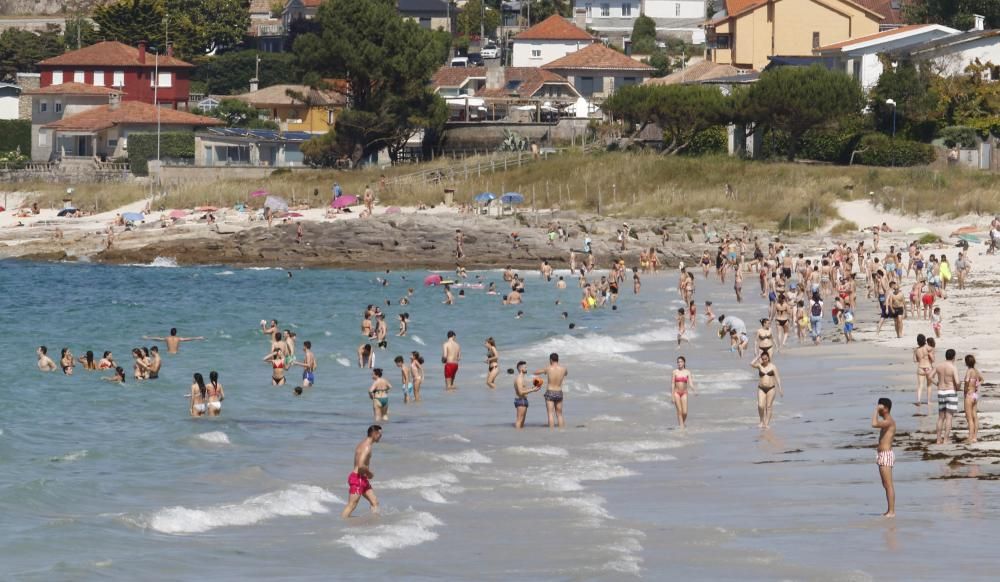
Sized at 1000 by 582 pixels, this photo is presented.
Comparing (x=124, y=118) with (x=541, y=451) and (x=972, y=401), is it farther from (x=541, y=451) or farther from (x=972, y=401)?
(x=972, y=401)

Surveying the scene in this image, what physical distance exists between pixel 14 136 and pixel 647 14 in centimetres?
5220

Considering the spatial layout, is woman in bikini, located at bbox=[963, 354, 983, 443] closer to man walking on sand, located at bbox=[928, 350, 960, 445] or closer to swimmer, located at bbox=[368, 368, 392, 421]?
man walking on sand, located at bbox=[928, 350, 960, 445]

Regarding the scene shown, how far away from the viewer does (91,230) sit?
61562mm

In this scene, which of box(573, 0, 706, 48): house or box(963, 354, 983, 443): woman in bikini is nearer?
box(963, 354, 983, 443): woman in bikini

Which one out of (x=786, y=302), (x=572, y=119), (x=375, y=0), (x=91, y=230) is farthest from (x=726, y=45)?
(x=786, y=302)

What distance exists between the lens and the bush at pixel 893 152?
60531 millimetres

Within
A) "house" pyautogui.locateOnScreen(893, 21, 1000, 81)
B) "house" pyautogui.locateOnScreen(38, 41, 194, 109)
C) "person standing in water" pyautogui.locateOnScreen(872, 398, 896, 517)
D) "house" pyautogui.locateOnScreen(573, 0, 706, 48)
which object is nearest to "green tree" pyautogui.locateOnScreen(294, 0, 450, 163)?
"house" pyautogui.locateOnScreen(893, 21, 1000, 81)

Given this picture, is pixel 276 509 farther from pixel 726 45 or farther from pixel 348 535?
pixel 726 45

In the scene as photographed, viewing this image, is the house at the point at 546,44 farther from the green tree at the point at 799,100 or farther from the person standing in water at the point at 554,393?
the person standing in water at the point at 554,393

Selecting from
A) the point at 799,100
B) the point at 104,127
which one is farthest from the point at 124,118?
the point at 799,100

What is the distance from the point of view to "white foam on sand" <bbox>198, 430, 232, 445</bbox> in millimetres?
22677

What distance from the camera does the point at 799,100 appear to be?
201 feet

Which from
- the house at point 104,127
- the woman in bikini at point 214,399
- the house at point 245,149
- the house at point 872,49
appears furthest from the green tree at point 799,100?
the woman in bikini at point 214,399

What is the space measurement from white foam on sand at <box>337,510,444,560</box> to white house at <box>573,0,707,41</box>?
341 feet
